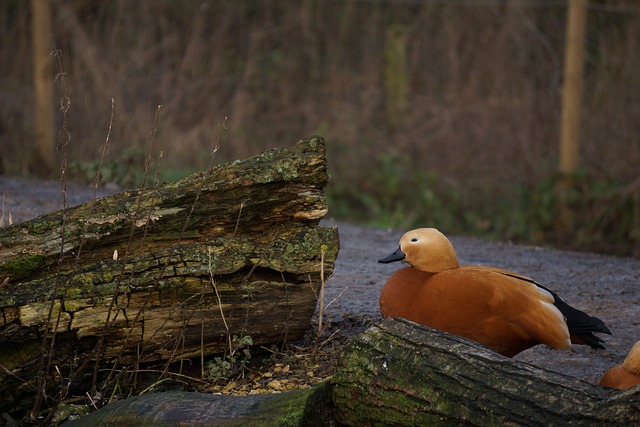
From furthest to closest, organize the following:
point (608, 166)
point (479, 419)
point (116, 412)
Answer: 1. point (608, 166)
2. point (116, 412)
3. point (479, 419)

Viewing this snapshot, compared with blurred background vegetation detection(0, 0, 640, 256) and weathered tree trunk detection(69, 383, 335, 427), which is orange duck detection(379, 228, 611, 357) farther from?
blurred background vegetation detection(0, 0, 640, 256)

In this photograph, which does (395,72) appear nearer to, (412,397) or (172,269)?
(172,269)

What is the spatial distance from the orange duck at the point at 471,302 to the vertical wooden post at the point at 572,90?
20.1 ft

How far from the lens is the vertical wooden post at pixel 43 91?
1056 centimetres

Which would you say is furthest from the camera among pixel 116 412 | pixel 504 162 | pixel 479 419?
pixel 504 162

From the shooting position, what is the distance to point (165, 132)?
34.1 ft

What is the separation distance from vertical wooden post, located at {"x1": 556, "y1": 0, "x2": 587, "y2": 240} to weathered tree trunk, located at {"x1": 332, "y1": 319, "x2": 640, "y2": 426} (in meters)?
6.96

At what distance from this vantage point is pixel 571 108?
10.0 m

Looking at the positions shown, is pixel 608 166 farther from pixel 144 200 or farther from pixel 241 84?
pixel 144 200

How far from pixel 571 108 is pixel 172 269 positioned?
6.81 m

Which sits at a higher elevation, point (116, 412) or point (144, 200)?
point (144, 200)

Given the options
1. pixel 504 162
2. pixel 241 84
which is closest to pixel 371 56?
pixel 241 84

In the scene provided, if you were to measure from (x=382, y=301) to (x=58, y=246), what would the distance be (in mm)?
1432

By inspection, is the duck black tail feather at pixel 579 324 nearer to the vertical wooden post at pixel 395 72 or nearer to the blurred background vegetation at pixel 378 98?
the blurred background vegetation at pixel 378 98
